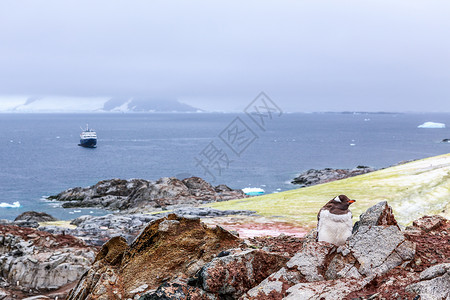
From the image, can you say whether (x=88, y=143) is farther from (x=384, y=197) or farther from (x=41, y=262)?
(x=41, y=262)

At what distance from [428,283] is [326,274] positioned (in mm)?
2448

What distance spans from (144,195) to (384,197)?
133ft

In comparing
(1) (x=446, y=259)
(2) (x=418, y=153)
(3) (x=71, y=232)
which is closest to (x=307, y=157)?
(2) (x=418, y=153)

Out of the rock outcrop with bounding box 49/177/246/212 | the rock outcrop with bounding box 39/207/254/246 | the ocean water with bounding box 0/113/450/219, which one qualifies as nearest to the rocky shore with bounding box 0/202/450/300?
the rock outcrop with bounding box 39/207/254/246

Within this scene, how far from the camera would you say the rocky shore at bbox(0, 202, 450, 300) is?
369 inches

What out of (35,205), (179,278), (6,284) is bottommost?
(35,205)

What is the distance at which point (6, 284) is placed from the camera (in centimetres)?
2036

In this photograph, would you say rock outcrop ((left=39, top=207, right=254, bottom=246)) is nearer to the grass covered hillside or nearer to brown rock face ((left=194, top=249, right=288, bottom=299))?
the grass covered hillside

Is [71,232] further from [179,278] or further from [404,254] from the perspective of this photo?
[404,254]

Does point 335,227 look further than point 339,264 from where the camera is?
Yes

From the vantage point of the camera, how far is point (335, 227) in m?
11.4

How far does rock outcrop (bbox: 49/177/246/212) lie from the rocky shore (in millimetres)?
46463

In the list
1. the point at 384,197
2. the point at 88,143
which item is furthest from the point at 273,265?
the point at 88,143

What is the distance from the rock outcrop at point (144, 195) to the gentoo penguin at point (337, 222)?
48.0 metres
